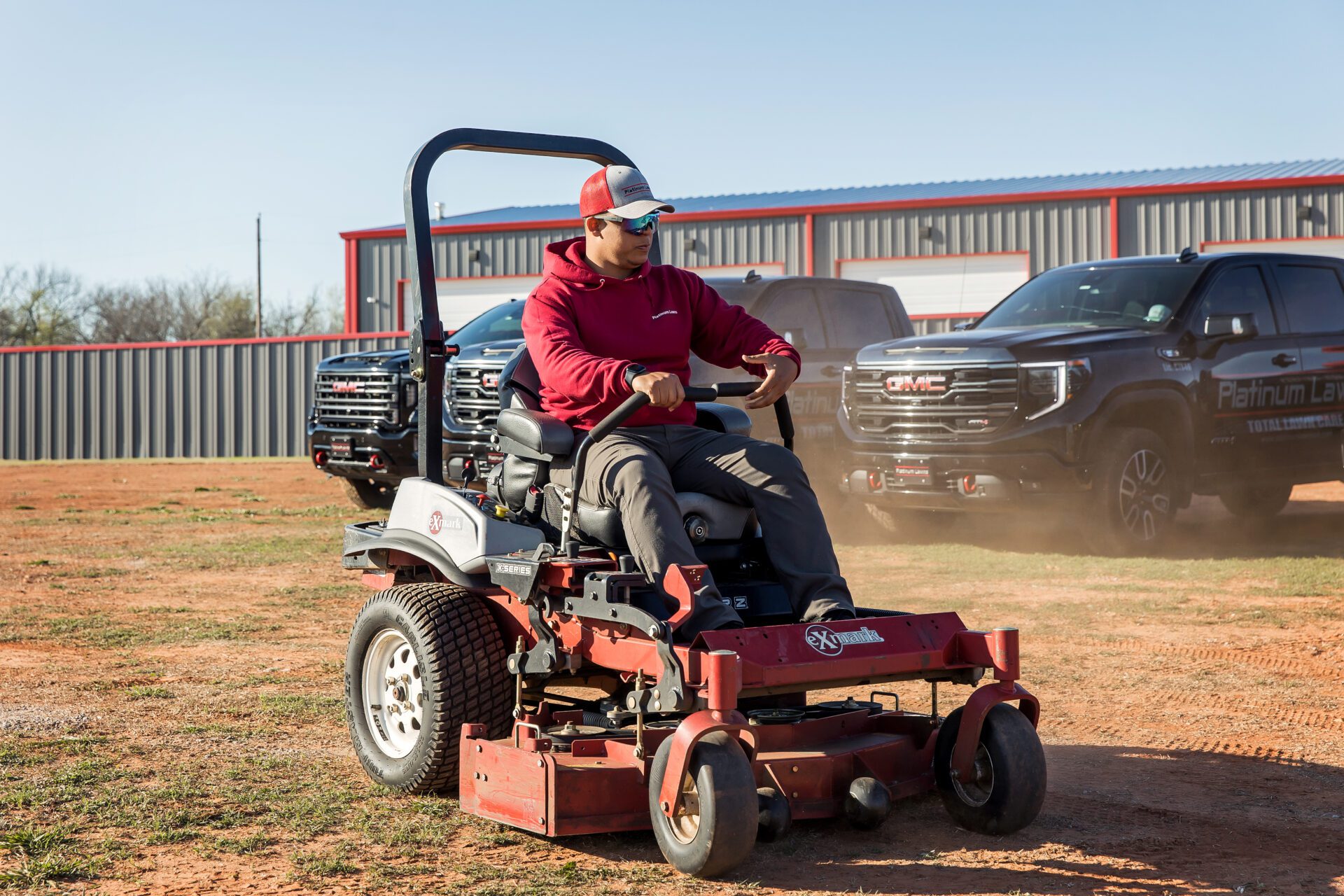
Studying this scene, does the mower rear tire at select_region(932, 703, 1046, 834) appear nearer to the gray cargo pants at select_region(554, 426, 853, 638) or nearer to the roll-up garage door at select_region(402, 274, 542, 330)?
the gray cargo pants at select_region(554, 426, 853, 638)

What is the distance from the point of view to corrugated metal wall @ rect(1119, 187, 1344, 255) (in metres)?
27.8

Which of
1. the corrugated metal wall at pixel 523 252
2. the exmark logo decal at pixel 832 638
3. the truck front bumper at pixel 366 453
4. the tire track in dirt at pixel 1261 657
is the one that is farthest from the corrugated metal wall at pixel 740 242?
the exmark logo decal at pixel 832 638

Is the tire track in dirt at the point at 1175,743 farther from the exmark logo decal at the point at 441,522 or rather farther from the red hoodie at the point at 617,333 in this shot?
the exmark logo decal at the point at 441,522

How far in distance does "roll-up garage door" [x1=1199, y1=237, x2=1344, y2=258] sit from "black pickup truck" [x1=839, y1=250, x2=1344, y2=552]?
16529mm

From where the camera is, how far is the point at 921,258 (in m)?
31.3

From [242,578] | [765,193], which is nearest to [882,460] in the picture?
[242,578]

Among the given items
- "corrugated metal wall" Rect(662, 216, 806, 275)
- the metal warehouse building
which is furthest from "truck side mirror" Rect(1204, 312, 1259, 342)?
"corrugated metal wall" Rect(662, 216, 806, 275)

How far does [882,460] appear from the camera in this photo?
1148 cm

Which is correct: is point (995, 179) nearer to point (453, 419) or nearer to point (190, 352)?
point (190, 352)

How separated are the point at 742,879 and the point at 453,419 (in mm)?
9166

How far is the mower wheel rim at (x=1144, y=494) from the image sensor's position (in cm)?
1095

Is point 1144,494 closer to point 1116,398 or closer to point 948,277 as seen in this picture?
Result: point 1116,398

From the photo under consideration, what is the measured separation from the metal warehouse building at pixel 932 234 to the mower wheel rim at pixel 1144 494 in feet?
46.3

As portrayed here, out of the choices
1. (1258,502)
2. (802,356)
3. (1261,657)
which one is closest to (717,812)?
(1261,657)
